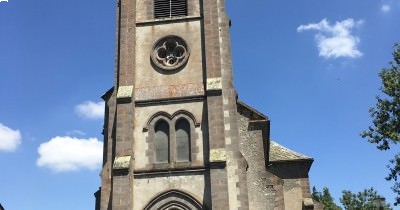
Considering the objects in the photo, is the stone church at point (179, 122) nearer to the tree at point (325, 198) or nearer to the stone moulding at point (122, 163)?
the stone moulding at point (122, 163)

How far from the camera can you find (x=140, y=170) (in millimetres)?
18672

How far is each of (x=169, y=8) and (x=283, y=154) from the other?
11.2 m

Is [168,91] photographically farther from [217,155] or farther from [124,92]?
[217,155]

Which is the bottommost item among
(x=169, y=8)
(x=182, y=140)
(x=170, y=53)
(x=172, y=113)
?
(x=182, y=140)

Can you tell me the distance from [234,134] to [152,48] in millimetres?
6021

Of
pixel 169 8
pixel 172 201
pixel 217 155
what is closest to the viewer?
pixel 172 201

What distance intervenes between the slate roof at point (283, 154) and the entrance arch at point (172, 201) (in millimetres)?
9313

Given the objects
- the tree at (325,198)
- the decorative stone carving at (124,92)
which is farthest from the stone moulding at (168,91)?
the tree at (325,198)

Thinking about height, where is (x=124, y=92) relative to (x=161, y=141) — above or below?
above

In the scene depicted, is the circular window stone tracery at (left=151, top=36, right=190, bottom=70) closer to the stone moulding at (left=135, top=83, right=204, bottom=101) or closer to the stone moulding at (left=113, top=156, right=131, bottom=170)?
the stone moulding at (left=135, top=83, right=204, bottom=101)

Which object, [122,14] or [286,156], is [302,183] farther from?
[122,14]

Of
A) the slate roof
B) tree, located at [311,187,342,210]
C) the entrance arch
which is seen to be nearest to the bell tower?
the entrance arch

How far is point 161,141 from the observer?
1944 cm

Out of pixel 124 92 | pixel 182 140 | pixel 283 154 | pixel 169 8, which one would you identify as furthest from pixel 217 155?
pixel 283 154
